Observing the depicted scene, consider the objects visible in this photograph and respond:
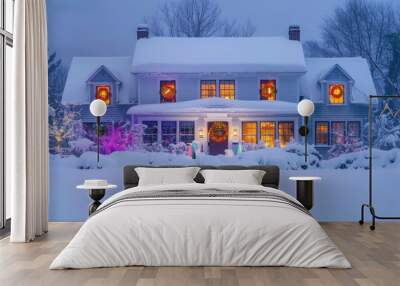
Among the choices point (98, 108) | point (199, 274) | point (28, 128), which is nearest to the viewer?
point (199, 274)

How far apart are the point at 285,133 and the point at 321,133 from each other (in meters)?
0.52

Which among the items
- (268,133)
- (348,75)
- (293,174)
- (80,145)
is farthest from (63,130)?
(348,75)

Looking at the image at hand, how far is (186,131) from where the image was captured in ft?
27.0

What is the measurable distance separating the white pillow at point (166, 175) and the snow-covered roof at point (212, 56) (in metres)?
1.51

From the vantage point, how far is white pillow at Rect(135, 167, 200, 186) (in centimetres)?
748

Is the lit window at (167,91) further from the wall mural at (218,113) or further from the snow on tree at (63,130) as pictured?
the snow on tree at (63,130)

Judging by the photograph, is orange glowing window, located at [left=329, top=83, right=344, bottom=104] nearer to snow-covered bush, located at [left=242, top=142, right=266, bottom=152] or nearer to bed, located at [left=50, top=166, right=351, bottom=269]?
snow-covered bush, located at [left=242, top=142, right=266, bottom=152]

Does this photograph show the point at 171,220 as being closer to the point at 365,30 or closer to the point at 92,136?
the point at 92,136

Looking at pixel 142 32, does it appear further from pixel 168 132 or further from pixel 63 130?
pixel 63 130

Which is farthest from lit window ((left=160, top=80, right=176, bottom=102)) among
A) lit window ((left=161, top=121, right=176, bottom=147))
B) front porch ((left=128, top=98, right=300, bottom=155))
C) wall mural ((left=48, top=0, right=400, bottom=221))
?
lit window ((left=161, top=121, right=176, bottom=147))

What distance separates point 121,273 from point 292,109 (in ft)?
14.0

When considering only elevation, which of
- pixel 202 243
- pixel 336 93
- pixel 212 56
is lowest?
pixel 202 243

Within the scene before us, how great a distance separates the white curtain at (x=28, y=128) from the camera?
6.46 m

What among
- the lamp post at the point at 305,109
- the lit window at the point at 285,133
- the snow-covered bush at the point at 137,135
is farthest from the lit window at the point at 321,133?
the snow-covered bush at the point at 137,135
